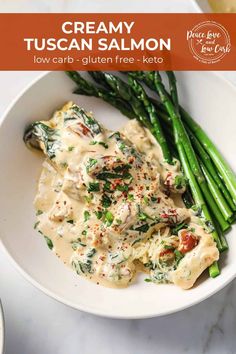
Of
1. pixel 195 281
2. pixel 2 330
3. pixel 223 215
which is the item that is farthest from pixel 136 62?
pixel 2 330

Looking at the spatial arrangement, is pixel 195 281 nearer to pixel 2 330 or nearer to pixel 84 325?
pixel 84 325

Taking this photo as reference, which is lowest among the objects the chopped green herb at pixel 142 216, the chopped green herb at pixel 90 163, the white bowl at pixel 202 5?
the chopped green herb at pixel 142 216

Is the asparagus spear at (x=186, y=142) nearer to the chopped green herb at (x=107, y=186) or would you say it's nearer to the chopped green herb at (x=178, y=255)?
the chopped green herb at (x=178, y=255)

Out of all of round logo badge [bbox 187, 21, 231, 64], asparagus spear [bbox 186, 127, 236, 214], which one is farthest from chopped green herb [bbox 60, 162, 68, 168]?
round logo badge [bbox 187, 21, 231, 64]

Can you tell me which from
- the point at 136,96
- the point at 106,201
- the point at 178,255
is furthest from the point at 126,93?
the point at 178,255

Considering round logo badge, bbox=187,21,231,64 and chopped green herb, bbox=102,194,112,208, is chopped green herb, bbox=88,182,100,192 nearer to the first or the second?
chopped green herb, bbox=102,194,112,208

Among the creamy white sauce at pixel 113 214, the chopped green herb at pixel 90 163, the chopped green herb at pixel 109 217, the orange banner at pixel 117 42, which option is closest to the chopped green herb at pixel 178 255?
the creamy white sauce at pixel 113 214
